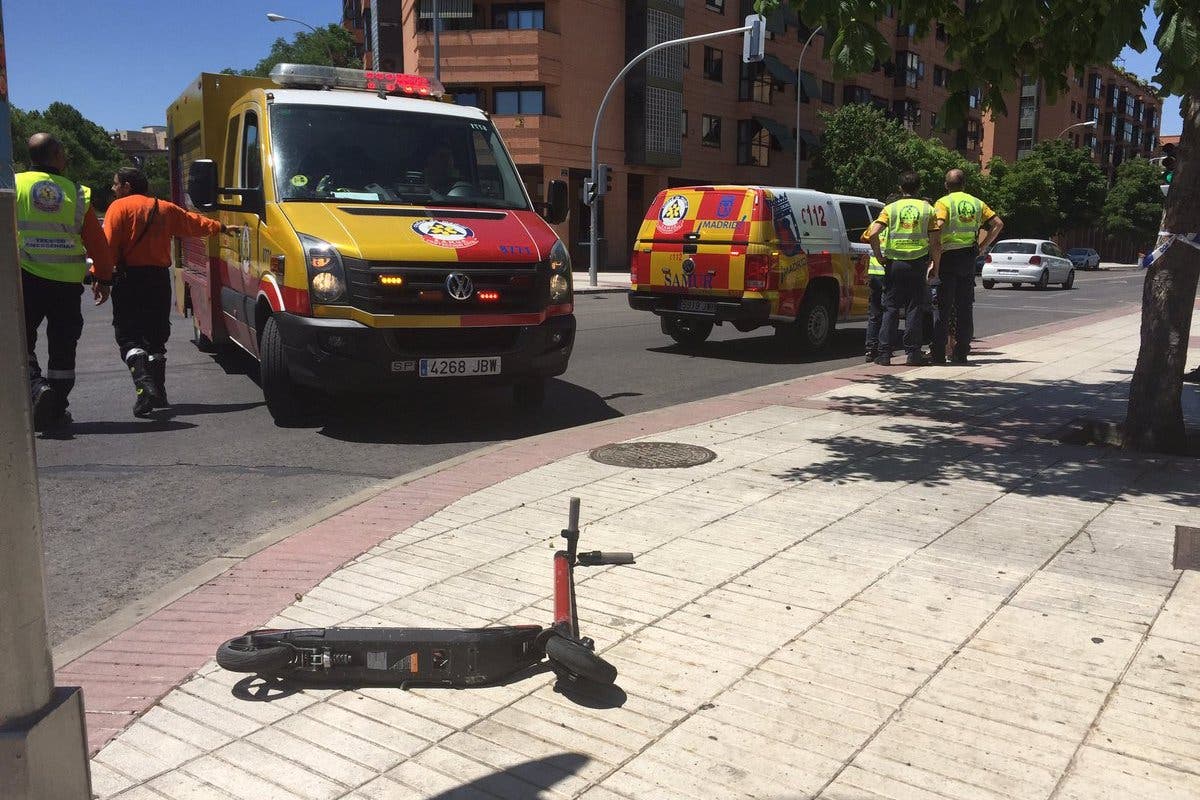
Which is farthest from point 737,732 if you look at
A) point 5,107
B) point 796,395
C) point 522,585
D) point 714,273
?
point 714,273

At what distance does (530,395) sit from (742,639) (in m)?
4.85

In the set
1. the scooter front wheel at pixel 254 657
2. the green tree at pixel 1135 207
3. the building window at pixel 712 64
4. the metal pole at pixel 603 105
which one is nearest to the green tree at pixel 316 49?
the building window at pixel 712 64

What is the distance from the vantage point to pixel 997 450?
6891mm

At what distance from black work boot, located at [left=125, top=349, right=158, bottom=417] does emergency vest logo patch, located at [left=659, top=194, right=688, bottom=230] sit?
6.53 m

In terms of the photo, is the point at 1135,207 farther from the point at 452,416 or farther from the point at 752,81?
the point at 452,416

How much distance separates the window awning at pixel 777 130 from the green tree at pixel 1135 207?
142 ft

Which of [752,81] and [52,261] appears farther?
[752,81]

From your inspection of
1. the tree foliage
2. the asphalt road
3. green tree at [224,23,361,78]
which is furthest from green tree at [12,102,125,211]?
the asphalt road

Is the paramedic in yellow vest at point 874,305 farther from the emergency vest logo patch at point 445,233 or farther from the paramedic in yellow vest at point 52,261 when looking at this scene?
the paramedic in yellow vest at point 52,261

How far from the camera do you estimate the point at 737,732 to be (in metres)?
3.00

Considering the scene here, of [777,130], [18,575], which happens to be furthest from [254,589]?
[777,130]

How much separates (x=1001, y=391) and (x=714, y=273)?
374cm

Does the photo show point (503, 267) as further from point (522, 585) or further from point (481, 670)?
point (481, 670)

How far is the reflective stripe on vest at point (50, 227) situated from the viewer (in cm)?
716
